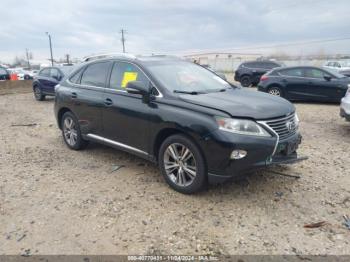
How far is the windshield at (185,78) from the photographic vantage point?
4398mm

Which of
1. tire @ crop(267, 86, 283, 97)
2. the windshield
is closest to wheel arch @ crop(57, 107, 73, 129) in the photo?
the windshield

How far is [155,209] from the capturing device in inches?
147

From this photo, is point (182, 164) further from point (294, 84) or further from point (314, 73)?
point (314, 73)

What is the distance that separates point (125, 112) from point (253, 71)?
15.6m

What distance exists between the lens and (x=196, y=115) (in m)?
3.76

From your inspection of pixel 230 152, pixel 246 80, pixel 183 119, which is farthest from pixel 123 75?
pixel 246 80

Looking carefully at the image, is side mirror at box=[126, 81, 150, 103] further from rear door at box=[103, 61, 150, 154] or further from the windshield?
the windshield

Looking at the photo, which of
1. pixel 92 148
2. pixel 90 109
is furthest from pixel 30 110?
pixel 90 109

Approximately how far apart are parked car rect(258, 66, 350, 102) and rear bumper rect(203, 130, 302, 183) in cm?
848

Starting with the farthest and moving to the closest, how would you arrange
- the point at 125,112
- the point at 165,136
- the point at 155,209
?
the point at 125,112 → the point at 165,136 → the point at 155,209

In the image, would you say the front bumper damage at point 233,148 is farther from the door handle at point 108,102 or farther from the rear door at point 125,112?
the door handle at point 108,102

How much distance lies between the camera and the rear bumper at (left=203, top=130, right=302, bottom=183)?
138 inches

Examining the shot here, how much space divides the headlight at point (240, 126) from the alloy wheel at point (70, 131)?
10.8 feet

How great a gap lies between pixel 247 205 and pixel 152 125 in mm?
1569
